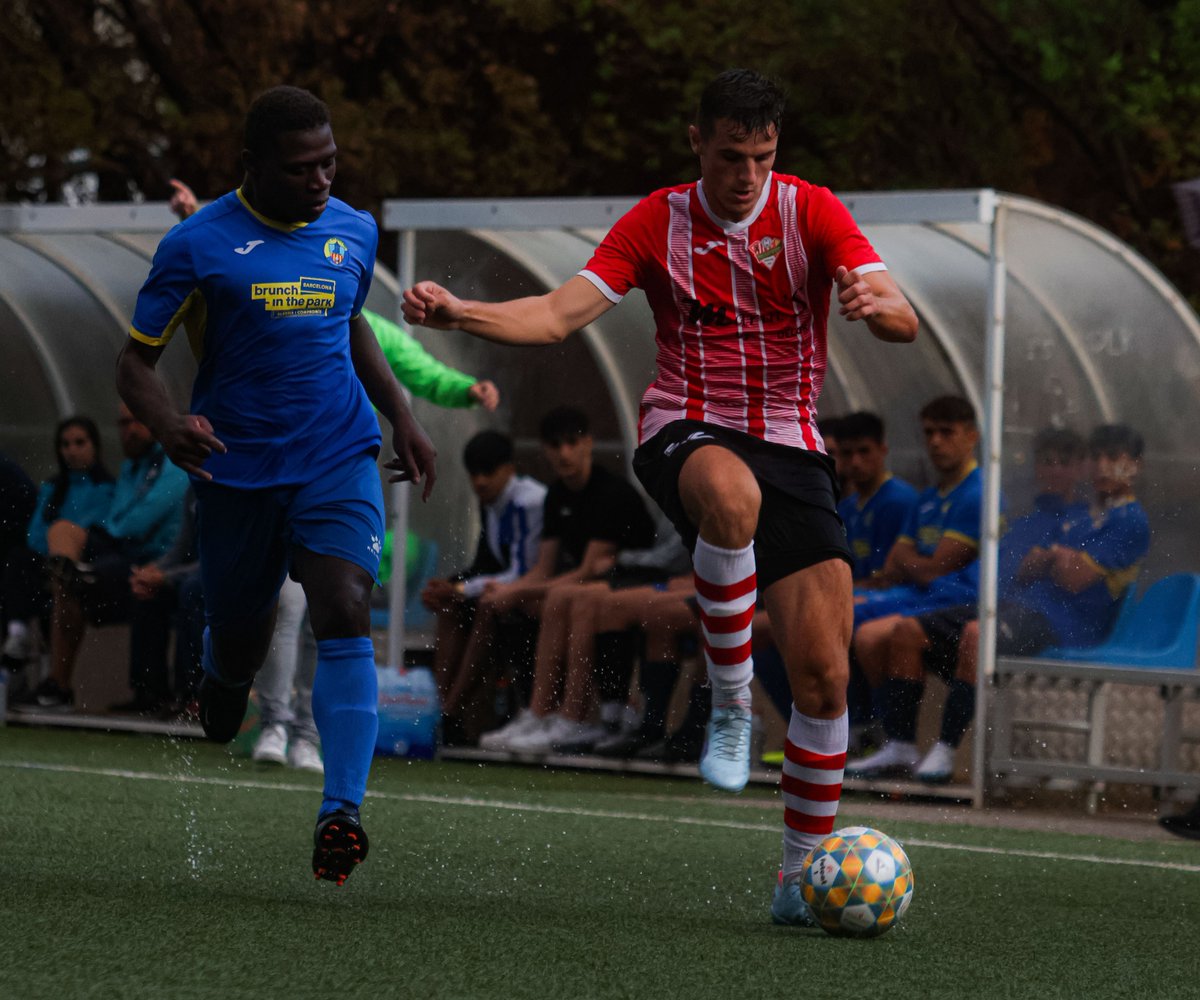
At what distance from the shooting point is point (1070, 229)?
10.6 metres

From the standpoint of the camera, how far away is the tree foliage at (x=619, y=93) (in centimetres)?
1812

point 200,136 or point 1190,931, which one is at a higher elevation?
point 200,136

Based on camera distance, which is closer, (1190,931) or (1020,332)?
(1190,931)

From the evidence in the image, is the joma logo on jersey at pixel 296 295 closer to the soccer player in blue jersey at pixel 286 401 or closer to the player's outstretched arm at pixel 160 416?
the soccer player in blue jersey at pixel 286 401

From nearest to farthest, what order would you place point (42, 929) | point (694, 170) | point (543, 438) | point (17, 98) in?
point (42, 929), point (543, 438), point (17, 98), point (694, 170)

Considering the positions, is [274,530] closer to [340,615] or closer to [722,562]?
[340,615]

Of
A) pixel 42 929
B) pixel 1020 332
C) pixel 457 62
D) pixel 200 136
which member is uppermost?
pixel 457 62

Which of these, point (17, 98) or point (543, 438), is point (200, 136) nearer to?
point (17, 98)

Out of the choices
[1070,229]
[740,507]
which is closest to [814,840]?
[740,507]

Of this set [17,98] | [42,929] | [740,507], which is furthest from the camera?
[17,98]

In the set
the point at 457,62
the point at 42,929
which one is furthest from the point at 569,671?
the point at 457,62

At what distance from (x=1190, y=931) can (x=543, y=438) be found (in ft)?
19.4

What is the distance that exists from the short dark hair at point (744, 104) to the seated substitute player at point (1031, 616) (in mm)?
4421

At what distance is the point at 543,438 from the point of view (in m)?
11.5
